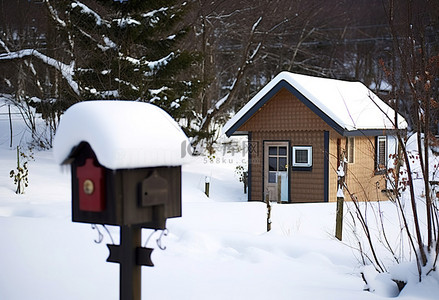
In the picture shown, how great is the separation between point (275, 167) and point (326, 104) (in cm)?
230

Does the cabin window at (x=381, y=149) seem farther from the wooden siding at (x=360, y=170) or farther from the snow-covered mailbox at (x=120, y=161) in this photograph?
the snow-covered mailbox at (x=120, y=161)

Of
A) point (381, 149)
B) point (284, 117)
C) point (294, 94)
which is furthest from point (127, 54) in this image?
point (381, 149)

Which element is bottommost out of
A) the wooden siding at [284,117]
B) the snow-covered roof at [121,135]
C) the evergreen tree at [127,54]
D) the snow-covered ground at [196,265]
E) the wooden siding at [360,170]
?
the snow-covered ground at [196,265]

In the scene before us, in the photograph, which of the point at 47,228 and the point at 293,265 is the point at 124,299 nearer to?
the point at 293,265

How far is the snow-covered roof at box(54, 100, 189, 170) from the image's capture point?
316cm

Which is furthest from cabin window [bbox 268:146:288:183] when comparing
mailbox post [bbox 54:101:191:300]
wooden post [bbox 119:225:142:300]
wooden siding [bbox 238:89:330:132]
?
wooden post [bbox 119:225:142:300]

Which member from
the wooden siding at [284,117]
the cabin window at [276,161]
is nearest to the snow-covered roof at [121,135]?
the wooden siding at [284,117]

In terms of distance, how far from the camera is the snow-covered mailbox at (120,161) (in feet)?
10.5

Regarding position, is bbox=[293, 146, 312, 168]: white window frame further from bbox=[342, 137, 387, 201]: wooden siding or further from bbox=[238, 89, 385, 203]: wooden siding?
bbox=[342, 137, 387, 201]: wooden siding

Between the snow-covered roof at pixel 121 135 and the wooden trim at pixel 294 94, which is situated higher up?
the wooden trim at pixel 294 94

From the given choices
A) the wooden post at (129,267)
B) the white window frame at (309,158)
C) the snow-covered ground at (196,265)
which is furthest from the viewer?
the white window frame at (309,158)

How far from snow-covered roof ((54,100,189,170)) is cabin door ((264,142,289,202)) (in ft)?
38.0

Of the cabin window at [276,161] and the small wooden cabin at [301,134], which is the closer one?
the small wooden cabin at [301,134]

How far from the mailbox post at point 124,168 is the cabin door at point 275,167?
11.6 metres
